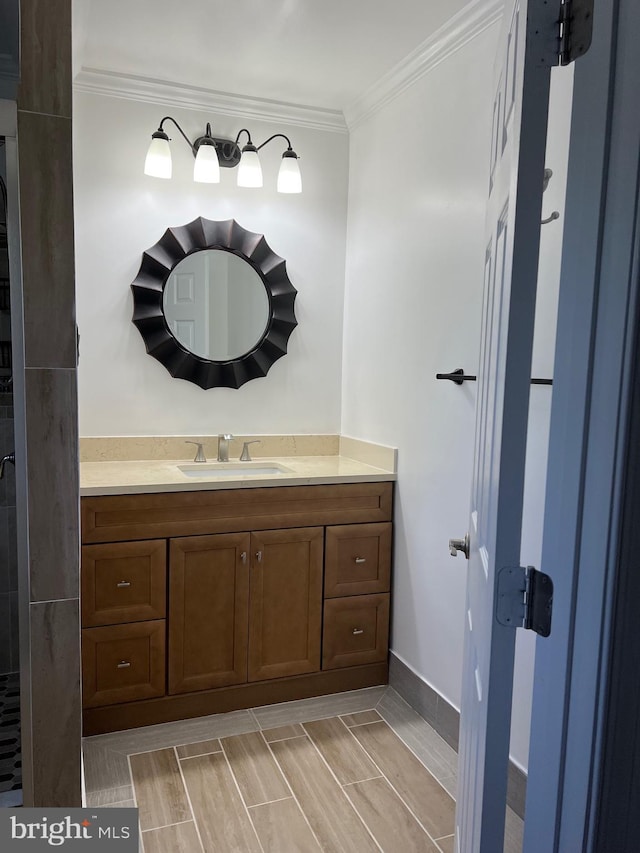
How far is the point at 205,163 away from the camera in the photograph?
2.79m

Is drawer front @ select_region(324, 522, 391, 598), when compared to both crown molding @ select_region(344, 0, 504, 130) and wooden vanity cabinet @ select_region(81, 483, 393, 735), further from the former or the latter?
crown molding @ select_region(344, 0, 504, 130)

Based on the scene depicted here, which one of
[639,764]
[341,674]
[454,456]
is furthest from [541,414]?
[341,674]

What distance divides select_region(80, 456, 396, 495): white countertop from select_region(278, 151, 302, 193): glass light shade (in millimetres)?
1218

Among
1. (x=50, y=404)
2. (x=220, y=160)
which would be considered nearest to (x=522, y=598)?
(x=50, y=404)

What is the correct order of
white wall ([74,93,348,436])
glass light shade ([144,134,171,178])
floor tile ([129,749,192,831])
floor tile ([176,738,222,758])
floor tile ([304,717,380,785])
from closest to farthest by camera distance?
floor tile ([129,749,192,831]), floor tile ([304,717,380,785]), floor tile ([176,738,222,758]), glass light shade ([144,134,171,178]), white wall ([74,93,348,436])

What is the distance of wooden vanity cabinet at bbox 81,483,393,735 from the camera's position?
242 centimetres

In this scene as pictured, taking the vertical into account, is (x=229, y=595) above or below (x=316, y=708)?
above

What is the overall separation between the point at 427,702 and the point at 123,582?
1.23m

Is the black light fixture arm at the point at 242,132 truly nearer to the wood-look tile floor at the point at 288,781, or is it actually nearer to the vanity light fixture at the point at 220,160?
the vanity light fixture at the point at 220,160

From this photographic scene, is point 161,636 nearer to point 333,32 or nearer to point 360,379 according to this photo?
point 360,379

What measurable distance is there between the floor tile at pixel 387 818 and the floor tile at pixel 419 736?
0.20m

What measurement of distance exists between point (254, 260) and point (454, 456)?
1.36 metres

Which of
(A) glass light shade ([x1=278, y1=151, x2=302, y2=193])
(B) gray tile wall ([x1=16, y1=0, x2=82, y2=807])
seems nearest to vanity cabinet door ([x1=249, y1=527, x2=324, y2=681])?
(B) gray tile wall ([x1=16, y1=0, x2=82, y2=807])

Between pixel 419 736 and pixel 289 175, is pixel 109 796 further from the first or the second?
pixel 289 175
